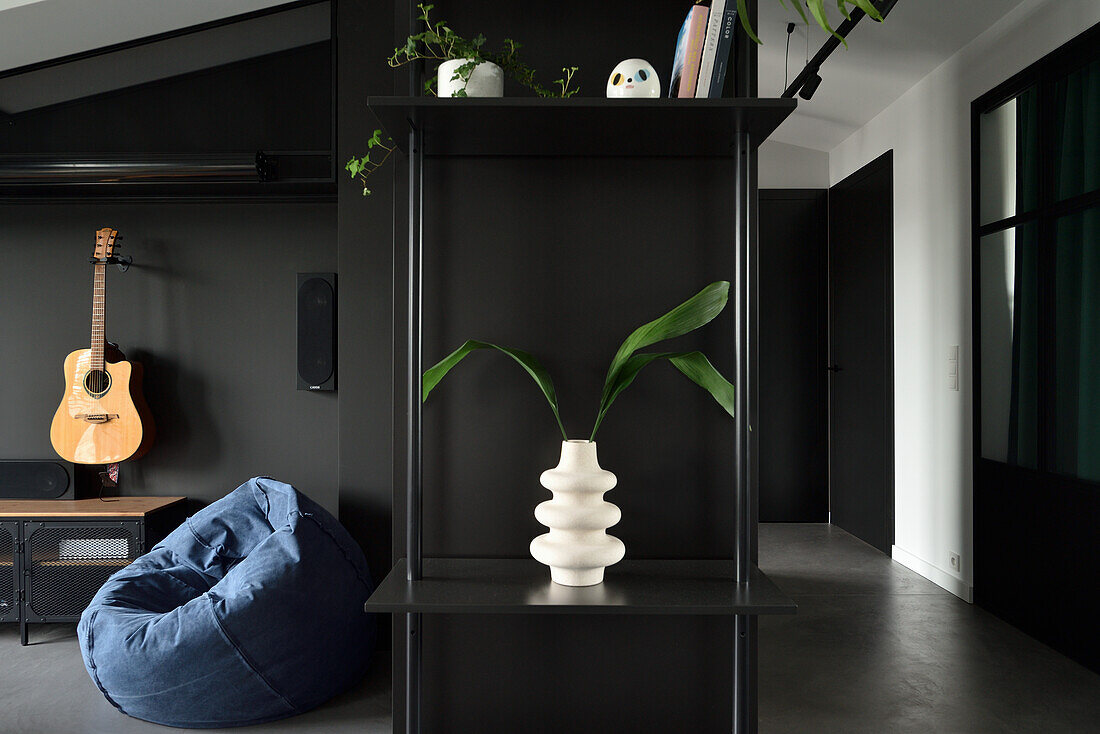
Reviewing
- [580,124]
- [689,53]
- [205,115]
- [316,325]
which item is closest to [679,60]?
[689,53]

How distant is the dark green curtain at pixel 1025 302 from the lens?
351 centimetres

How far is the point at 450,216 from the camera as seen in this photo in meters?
1.76

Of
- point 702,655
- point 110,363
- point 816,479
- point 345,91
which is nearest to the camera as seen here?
point 702,655

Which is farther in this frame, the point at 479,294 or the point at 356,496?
the point at 356,496


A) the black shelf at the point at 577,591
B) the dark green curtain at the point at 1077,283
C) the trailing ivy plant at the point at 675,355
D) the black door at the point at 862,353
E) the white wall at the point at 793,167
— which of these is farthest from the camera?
the white wall at the point at 793,167

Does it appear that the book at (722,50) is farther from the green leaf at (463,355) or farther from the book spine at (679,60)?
the green leaf at (463,355)

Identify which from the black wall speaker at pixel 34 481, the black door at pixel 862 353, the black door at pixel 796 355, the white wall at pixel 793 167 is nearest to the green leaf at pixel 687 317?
the black wall speaker at pixel 34 481

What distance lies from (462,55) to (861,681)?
108 inches

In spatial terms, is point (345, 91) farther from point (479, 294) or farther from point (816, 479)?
point (816, 479)

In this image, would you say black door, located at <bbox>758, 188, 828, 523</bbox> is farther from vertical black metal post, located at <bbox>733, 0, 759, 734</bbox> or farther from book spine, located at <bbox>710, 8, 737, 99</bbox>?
book spine, located at <bbox>710, 8, 737, 99</bbox>

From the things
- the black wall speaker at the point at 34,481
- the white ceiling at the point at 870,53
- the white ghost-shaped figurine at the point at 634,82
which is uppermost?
the white ceiling at the point at 870,53

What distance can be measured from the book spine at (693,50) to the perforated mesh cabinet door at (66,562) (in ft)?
9.89

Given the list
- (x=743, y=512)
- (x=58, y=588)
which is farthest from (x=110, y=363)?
(x=743, y=512)

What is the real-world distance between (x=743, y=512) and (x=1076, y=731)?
1.97 metres
